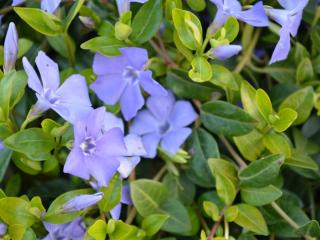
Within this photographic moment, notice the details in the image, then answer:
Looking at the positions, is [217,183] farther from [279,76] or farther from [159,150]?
[279,76]

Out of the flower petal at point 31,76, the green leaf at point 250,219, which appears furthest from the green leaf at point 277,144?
the flower petal at point 31,76

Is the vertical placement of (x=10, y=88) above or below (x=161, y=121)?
above

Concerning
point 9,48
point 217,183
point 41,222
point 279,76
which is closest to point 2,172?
point 41,222

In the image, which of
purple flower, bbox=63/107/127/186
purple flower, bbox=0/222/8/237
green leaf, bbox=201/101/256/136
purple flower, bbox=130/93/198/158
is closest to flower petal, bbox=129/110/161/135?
purple flower, bbox=130/93/198/158

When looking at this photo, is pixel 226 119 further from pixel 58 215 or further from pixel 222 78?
pixel 58 215

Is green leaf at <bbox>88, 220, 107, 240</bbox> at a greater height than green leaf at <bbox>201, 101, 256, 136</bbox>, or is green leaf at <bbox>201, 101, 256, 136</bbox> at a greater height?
green leaf at <bbox>201, 101, 256, 136</bbox>

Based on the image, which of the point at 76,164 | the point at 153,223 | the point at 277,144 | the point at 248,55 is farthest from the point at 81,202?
the point at 248,55

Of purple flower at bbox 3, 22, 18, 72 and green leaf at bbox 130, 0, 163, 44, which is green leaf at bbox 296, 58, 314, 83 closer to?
green leaf at bbox 130, 0, 163, 44
